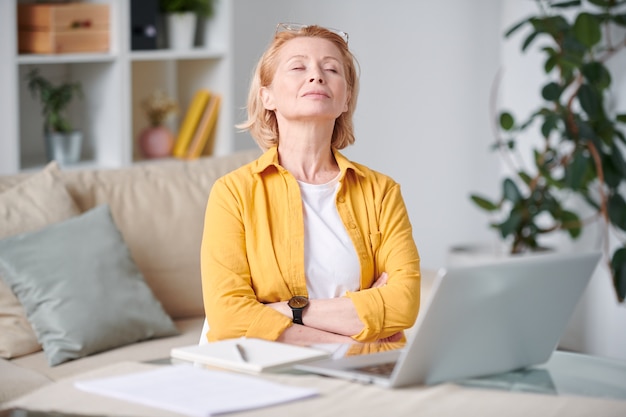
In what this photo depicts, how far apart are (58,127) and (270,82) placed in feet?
5.74

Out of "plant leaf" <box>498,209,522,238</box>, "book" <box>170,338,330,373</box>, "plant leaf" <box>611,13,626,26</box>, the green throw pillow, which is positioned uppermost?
"plant leaf" <box>611,13,626,26</box>

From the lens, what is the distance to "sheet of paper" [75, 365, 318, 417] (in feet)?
4.27

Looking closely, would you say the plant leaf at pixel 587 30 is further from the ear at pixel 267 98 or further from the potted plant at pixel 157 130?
the ear at pixel 267 98

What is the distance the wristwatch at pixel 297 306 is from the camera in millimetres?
1923

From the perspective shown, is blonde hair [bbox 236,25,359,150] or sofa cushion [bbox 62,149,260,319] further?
sofa cushion [bbox 62,149,260,319]

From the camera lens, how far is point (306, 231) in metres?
2.00

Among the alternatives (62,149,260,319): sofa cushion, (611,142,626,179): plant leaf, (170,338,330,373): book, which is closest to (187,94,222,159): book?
(62,149,260,319): sofa cushion

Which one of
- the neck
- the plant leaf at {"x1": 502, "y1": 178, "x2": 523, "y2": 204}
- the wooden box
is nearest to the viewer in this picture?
the neck

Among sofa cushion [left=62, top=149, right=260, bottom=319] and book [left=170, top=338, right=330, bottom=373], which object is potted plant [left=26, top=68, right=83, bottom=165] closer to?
sofa cushion [left=62, top=149, right=260, bottom=319]

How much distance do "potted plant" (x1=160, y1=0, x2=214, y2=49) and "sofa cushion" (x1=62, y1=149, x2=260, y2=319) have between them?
0.92m

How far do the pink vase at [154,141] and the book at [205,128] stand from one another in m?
0.10

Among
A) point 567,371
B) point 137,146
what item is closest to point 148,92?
point 137,146

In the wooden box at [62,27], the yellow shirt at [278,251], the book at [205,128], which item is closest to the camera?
the yellow shirt at [278,251]

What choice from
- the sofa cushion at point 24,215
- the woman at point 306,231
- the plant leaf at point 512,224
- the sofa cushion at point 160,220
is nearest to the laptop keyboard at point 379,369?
the woman at point 306,231
